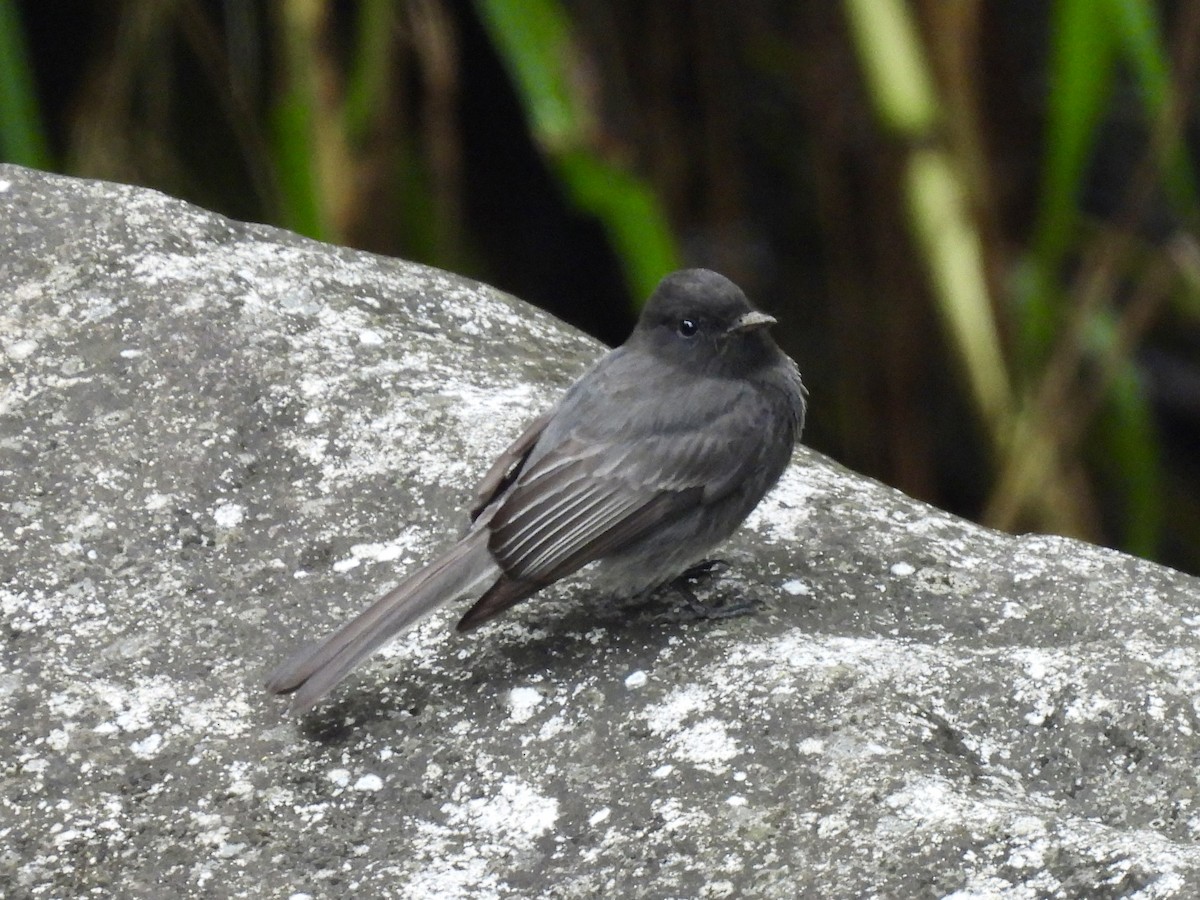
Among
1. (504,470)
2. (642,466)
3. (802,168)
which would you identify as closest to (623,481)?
(642,466)

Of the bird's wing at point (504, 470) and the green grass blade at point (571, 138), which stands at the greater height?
the green grass blade at point (571, 138)

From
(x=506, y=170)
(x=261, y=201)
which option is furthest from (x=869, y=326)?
(x=261, y=201)

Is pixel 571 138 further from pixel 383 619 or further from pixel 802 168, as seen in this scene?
pixel 802 168

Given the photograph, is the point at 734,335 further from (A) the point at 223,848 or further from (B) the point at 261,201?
(B) the point at 261,201

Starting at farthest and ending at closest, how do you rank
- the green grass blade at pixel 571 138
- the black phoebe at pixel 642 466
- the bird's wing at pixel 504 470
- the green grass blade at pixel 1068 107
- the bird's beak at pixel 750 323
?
the green grass blade at pixel 1068 107 < the green grass blade at pixel 571 138 < the bird's beak at pixel 750 323 < the bird's wing at pixel 504 470 < the black phoebe at pixel 642 466

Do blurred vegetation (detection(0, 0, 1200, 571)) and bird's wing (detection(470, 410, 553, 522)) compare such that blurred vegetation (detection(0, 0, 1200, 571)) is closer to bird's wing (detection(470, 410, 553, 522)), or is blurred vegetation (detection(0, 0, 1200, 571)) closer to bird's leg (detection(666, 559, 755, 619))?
bird's wing (detection(470, 410, 553, 522))

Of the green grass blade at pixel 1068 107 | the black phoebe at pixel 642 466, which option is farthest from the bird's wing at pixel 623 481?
the green grass blade at pixel 1068 107

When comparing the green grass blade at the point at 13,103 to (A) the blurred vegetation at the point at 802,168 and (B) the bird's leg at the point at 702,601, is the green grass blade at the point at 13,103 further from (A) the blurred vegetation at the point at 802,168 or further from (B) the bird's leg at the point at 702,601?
(B) the bird's leg at the point at 702,601
